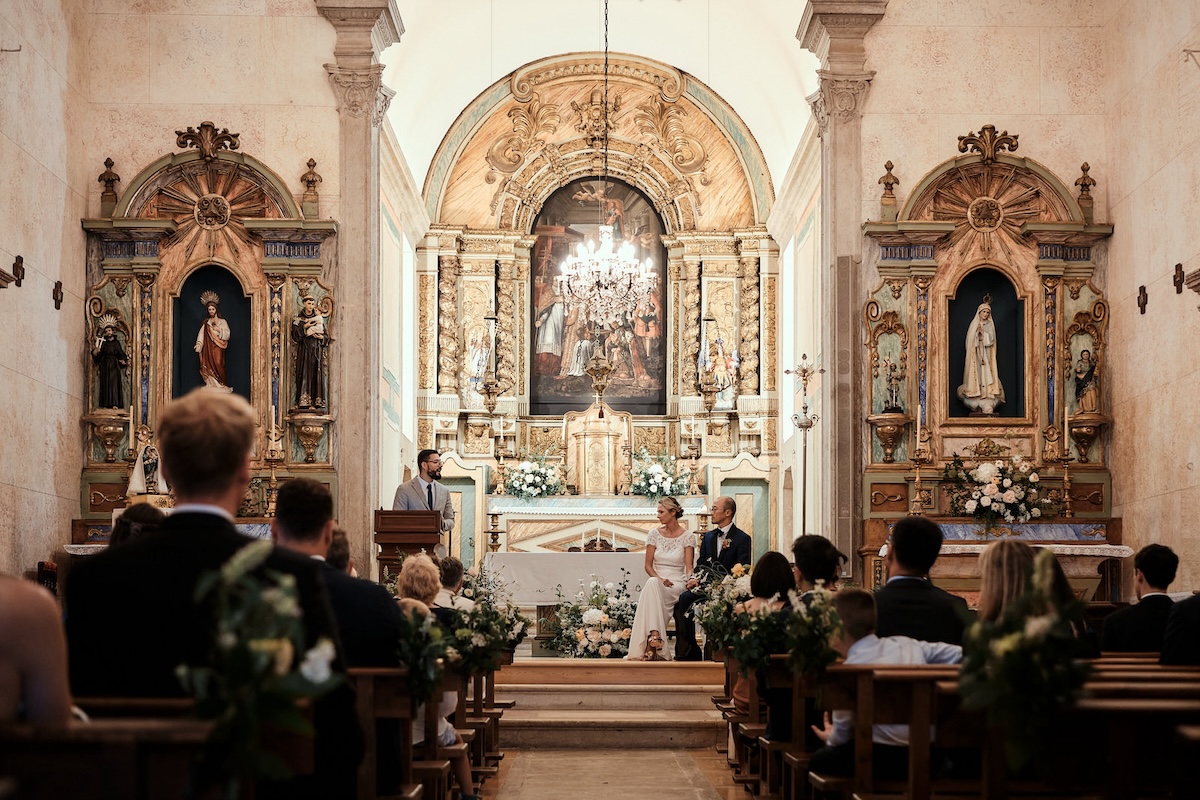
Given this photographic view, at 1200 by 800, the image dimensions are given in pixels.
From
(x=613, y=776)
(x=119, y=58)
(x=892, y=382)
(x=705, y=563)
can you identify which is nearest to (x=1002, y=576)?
(x=613, y=776)

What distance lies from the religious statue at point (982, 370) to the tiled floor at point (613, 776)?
483 centimetres

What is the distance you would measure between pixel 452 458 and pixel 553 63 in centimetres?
519

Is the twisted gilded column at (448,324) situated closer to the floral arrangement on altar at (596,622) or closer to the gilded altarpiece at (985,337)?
the floral arrangement on altar at (596,622)

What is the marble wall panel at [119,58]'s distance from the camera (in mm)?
13578

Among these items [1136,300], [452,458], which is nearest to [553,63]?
[452,458]

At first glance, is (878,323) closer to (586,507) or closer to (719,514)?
(719,514)

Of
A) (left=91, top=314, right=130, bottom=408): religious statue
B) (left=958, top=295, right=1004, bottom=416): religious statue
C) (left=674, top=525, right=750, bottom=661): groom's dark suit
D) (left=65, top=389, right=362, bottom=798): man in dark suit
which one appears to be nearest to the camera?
(left=65, top=389, right=362, bottom=798): man in dark suit

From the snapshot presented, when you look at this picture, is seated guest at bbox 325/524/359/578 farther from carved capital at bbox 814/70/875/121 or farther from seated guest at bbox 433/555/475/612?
carved capital at bbox 814/70/875/121

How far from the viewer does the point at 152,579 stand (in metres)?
3.23

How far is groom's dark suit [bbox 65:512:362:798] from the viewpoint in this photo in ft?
10.6

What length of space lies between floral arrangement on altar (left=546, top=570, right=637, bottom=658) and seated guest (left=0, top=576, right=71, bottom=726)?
33.3ft

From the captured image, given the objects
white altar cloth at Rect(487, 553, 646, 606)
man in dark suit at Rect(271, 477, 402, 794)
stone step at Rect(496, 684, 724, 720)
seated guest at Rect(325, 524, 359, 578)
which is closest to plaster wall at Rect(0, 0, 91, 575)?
white altar cloth at Rect(487, 553, 646, 606)

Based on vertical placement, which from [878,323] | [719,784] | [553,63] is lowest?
[719,784]

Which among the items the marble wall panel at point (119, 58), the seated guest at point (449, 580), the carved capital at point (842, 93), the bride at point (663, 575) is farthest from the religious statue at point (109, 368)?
the carved capital at point (842, 93)
